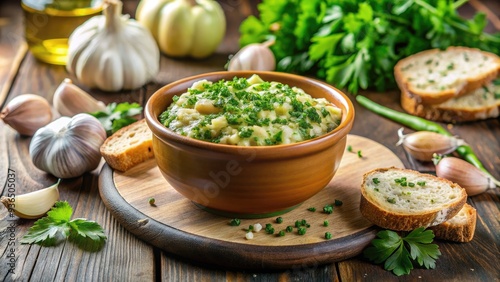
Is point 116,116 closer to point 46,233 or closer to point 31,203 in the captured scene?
point 31,203

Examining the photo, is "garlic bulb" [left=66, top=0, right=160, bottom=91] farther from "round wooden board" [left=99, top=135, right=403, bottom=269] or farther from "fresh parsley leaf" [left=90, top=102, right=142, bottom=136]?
"round wooden board" [left=99, top=135, right=403, bottom=269]

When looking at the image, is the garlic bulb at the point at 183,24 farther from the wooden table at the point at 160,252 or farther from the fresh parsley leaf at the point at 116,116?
the fresh parsley leaf at the point at 116,116

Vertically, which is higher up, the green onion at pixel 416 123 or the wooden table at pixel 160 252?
the wooden table at pixel 160 252

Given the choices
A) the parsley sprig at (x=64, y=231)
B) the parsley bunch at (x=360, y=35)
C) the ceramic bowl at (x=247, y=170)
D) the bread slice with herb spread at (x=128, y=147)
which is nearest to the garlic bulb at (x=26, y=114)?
the bread slice with herb spread at (x=128, y=147)

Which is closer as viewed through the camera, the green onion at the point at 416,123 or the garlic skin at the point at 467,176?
the garlic skin at the point at 467,176

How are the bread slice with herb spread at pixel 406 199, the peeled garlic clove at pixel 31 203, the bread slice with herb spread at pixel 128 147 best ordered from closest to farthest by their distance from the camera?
the bread slice with herb spread at pixel 406 199 → the peeled garlic clove at pixel 31 203 → the bread slice with herb spread at pixel 128 147

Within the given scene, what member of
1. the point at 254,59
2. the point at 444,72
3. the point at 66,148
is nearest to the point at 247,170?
the point at 66,148

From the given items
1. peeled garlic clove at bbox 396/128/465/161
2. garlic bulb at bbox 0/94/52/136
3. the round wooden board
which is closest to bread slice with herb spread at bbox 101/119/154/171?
the round wooden board
